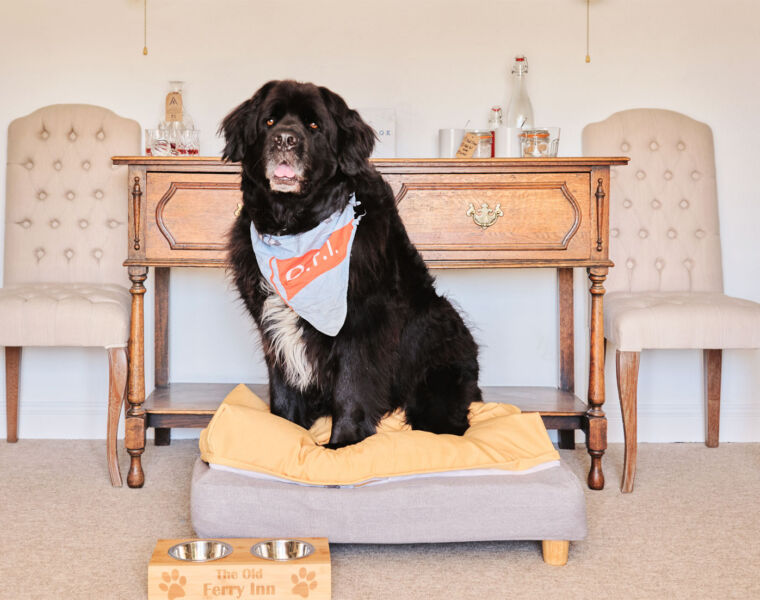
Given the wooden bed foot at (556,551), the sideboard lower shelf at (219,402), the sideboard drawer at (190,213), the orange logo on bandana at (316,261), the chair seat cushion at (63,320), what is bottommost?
the wooden bed foot at (556,551)

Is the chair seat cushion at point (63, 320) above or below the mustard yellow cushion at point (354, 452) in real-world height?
above

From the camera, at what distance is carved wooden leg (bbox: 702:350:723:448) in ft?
10.1

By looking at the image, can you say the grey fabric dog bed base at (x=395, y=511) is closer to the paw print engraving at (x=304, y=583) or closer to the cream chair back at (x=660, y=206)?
the paw print engraving at (x=304, y=583)

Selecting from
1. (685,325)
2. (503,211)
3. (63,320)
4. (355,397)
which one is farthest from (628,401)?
(63,320)

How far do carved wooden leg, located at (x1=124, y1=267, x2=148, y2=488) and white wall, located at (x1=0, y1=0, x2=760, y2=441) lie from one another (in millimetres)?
638

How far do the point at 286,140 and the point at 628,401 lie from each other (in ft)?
4.36

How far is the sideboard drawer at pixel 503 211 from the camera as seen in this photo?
2.47 metres

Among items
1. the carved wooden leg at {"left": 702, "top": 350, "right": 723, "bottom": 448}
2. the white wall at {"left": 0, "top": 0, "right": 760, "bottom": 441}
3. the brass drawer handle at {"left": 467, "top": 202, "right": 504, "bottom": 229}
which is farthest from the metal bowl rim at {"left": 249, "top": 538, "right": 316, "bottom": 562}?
the carved wooden leg at {"left": 702, "top": 350, "right": 723, "bottom": 448}

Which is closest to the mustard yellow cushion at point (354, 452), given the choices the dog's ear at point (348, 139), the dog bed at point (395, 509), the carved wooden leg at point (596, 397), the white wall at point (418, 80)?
the dog bed at point (395, 509)

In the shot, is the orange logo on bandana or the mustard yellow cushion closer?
the mustard yellow cushion

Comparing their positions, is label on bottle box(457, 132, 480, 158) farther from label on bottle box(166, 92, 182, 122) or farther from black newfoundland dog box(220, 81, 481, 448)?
label on bottle box(166, 92, 182, 122)

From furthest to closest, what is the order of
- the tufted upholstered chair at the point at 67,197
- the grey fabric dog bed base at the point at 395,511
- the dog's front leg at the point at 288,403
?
the tufted upholstered chair at the point at 67,197, the dog's front leg at the point at 288,403, the grey fabric dog bed base at the point at 395,511

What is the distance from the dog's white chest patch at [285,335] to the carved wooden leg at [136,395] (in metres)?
0.54

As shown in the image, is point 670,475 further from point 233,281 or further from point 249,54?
point 249,54
